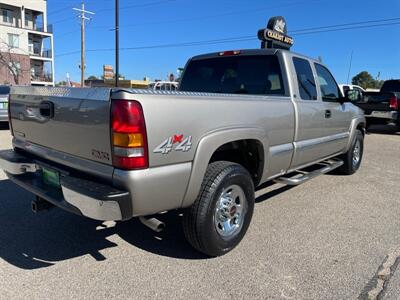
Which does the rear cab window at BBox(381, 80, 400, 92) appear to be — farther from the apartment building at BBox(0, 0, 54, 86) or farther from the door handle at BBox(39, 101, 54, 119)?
the apartment building at BBox(0, 0, 54, 86)

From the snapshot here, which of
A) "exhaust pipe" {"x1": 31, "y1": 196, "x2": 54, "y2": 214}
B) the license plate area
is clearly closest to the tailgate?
the license plate area

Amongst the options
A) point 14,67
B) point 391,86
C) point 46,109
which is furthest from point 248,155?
point 14,67

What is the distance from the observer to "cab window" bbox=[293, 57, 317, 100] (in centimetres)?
472

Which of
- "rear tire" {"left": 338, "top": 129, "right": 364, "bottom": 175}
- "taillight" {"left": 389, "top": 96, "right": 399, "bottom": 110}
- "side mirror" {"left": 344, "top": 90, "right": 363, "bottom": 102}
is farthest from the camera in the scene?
"taillight" {"left": 389, "top": 96, "right": 399, "bottom": 110}

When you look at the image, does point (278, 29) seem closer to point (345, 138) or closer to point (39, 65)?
point (345, 138)

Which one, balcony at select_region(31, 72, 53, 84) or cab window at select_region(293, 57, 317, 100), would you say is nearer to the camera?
cab window at select_region(293, 57, 317, 100)

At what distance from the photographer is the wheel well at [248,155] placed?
3703 millimetres

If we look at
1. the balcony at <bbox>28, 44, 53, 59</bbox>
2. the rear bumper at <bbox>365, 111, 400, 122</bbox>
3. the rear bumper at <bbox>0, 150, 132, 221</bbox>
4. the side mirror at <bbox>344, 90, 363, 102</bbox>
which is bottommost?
the rear bumper at <bbox>0, 150, 132, 221</bbox>

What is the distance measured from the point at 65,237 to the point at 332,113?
3.90 m

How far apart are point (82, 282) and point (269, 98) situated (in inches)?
98.2

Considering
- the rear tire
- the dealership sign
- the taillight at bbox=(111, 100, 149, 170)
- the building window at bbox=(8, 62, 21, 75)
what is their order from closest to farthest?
the taillight at bbox=(111, 100, 149, 170)
the rear tire
the dealership sign
the building window at bbox=(8, 62, 21, 75)

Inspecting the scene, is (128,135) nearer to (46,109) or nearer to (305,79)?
(46,109)

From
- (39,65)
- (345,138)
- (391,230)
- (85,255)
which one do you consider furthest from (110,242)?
(39,65)

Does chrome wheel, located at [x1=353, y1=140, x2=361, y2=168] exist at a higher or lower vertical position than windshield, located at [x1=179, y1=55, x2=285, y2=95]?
lower
